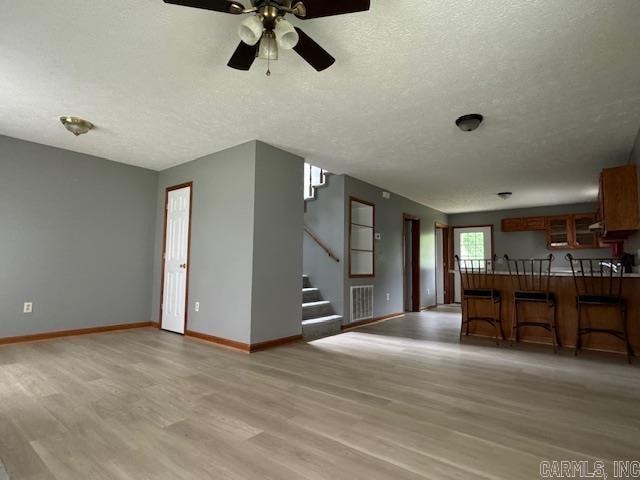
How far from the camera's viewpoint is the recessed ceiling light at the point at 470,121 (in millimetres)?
3211

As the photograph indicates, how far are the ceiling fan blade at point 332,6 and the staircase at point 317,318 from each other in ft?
11.8

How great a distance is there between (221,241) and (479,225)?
7006 millimetres

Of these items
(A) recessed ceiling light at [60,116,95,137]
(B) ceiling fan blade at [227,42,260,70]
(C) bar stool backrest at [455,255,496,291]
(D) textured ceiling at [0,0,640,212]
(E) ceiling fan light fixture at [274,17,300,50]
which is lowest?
(C) bar stool backrest at [455,255,496,291]

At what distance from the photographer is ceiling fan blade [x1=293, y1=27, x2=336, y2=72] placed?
1.88m

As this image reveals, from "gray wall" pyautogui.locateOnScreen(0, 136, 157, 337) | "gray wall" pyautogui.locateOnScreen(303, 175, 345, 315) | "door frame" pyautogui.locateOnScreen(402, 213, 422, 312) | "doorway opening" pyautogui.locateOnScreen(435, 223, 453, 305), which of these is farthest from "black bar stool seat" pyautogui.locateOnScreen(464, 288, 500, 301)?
"gray wall" pyautogui.locateOnScreen(0, 136, 157, 337)

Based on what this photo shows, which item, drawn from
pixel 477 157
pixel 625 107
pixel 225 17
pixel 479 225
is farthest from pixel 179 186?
pixel 479 225

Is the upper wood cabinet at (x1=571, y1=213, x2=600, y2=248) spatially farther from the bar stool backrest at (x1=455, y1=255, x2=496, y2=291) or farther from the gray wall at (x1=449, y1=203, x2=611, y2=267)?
the bar stool backrest at (x1=455, y1=255, x2=496, y2=291)

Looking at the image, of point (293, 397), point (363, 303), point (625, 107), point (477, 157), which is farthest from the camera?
point (363, 303)

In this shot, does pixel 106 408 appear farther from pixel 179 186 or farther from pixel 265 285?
pixel 179 186

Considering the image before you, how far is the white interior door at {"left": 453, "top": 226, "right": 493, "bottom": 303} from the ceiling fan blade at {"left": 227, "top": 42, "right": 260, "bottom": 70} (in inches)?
311

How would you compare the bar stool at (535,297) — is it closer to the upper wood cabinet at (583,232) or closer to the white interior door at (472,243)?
the upper wood cabinet at (583,232)

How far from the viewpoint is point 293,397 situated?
243 cm

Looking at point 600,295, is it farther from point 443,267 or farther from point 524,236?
point 443,267

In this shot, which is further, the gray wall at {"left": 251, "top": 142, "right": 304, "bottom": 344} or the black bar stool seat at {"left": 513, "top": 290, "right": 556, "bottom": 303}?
the black bar stool seat at {"left": 513, "top": 290, "right": 556, "bottom": 303}
